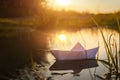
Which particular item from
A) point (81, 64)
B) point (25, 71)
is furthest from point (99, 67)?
point (25, 71)

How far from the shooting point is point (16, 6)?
1112 inches

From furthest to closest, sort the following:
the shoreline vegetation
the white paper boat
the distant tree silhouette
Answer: the distant tree silhouette
the shoreline vegetation
the white paper boat

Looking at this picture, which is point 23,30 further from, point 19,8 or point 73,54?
point 73,54

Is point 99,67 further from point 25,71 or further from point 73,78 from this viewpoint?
point 25,71

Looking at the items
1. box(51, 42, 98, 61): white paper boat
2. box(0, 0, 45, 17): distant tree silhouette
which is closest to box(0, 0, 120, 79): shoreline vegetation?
box(0, 0, 45, 17): distant tree silhouette

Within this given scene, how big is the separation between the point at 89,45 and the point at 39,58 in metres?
3.50

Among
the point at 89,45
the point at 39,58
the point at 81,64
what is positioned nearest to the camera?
the point at 81,64

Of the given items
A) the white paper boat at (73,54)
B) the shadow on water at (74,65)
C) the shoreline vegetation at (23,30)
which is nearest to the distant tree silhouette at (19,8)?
the shoreline vegetation at (23,30)

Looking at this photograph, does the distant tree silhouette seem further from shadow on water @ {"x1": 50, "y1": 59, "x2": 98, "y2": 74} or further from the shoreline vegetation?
shadow on water @ {"x1": 50, "y1": 59, "x2": 98, "y2": 74}

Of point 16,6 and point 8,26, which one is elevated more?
point 16,6

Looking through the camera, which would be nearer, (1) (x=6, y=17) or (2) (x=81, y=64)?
(2) (x=81, y=64)

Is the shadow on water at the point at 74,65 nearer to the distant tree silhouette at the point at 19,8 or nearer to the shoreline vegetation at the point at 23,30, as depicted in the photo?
the shoreline vegetation at the point at 23,30

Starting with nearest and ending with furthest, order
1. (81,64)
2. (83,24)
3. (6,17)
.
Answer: (81,64)
(6,17)
(83,24)

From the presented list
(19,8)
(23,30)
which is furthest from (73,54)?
(19,8)
